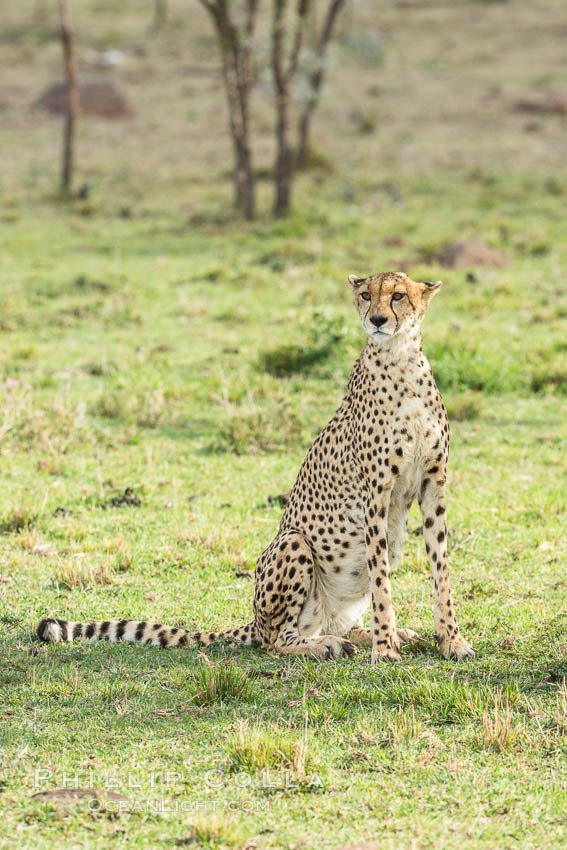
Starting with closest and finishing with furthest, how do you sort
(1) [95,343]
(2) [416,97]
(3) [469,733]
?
(3) [469,733] < (1) [95,343] < (2) [416,97]

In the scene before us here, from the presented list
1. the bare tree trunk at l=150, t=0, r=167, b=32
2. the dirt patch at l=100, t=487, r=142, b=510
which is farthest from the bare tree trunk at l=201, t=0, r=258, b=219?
the bare tree trunk at l=150, t=0, r=167, b=32

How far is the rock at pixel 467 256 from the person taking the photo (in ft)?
49.0

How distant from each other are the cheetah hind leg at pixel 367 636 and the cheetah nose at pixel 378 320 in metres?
1.46

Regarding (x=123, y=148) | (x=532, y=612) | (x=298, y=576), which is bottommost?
(x=532, y=612)

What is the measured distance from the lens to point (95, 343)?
11.7 meters

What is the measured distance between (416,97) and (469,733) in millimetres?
33960

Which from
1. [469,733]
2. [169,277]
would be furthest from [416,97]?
[469,733]

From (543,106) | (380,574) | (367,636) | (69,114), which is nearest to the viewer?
(380,574)

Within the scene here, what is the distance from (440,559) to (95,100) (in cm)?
3071

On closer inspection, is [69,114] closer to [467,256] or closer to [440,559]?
[467,256]

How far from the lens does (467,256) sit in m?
15.1

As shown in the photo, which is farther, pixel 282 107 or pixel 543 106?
pixel 543 106

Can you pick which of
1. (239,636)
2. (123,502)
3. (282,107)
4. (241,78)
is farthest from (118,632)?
(241,78)

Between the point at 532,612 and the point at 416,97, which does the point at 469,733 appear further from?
the point at 416,97
